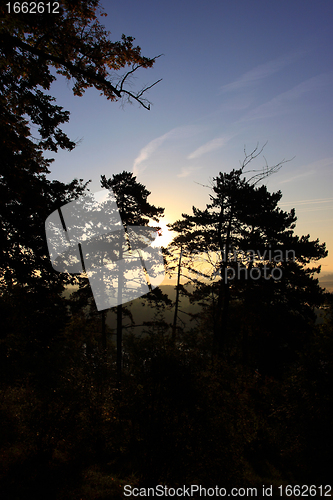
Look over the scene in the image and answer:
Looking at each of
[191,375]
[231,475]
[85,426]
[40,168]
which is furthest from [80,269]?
[231,475]

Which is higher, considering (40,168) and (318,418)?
(40,168)

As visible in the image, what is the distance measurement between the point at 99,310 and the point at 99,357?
183 inches

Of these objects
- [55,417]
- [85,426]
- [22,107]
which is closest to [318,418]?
[85,426]

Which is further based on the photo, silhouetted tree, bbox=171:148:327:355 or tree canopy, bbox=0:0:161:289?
silhouetted tree, bbox=171:148:327:355

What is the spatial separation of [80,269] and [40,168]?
7205 mm

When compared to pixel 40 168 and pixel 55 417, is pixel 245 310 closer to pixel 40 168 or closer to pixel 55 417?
pixel 55 417

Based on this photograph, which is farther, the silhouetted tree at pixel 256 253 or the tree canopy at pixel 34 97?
the silhouetted tree at pixel 256 253

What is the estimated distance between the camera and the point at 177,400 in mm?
7293

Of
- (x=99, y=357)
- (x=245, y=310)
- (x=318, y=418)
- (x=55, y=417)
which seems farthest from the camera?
(x=245, y=310)

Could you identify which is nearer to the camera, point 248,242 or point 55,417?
point 55,417

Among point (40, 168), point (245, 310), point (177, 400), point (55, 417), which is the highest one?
point (40, 168)

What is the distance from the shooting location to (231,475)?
715 cm

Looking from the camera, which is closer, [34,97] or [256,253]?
[34,97]

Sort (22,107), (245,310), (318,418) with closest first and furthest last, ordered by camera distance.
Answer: (22,107), (318,418), (245,310)
